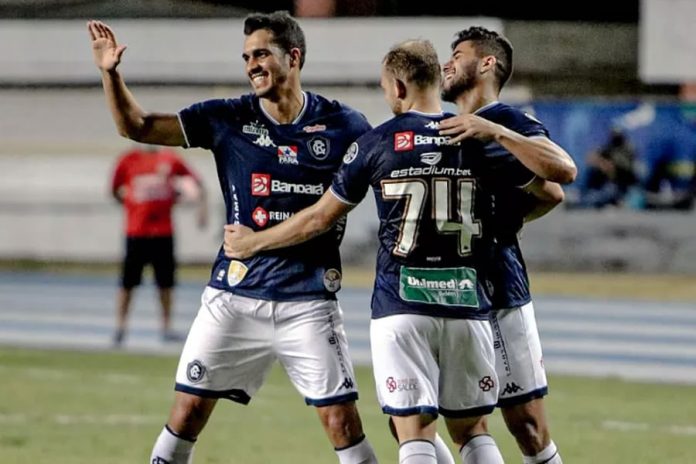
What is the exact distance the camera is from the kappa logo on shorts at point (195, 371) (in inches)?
243

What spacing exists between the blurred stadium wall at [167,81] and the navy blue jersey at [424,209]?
15.5 metres

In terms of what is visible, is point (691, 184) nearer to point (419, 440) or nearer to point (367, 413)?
point (367, 413)

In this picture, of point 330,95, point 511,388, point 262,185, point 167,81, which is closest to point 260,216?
point 262,185

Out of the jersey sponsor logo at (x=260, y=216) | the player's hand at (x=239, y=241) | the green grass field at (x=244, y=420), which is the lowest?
the green grass field at (x=244, y=420)

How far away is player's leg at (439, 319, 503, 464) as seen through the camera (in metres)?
5.77

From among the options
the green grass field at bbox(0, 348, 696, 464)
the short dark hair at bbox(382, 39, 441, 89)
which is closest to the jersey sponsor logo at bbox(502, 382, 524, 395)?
the short dark hair at bbox(382, 39, 441, 89)

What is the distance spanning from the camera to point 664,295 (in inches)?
719

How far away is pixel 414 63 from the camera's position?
221 inches

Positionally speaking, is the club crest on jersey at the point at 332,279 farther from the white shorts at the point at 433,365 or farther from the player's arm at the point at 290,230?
the white shorts at the point at 433,365

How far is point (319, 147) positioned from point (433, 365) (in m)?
1.07

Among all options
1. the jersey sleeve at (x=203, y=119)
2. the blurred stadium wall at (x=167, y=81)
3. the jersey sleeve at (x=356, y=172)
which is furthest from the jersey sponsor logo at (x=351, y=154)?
the blurred stadium wall at (x=167, y=81)

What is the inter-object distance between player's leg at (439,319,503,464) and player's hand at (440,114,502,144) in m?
0.71

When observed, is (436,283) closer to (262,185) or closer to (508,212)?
(508,212)

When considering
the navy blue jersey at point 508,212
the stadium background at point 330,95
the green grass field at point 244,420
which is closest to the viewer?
the navy blue jersey at point 508,212
